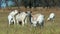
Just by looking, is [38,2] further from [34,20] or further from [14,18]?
[34,20]

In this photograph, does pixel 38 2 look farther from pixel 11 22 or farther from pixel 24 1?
pixel 11 22

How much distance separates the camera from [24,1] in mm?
65125

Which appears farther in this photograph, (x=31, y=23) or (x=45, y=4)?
(x=45, y=4)

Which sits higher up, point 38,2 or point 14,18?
point 14,18

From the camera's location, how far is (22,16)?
1925 centimetres

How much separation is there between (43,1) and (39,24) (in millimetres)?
50588

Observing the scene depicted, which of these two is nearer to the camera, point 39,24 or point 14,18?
point 39,24

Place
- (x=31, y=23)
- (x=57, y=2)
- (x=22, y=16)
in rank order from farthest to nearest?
(x=57, y=2) → (x=22, y=16) → (x=31, y=23)

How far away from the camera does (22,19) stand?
19.3m

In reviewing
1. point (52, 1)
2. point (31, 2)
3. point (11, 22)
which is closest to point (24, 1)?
point (31, 2)

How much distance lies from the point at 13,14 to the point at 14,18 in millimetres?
331

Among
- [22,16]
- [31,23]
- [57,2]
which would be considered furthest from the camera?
[57,2]

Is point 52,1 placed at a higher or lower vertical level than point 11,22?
lower

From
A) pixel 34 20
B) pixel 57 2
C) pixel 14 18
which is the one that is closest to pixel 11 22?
pixel 14 18
